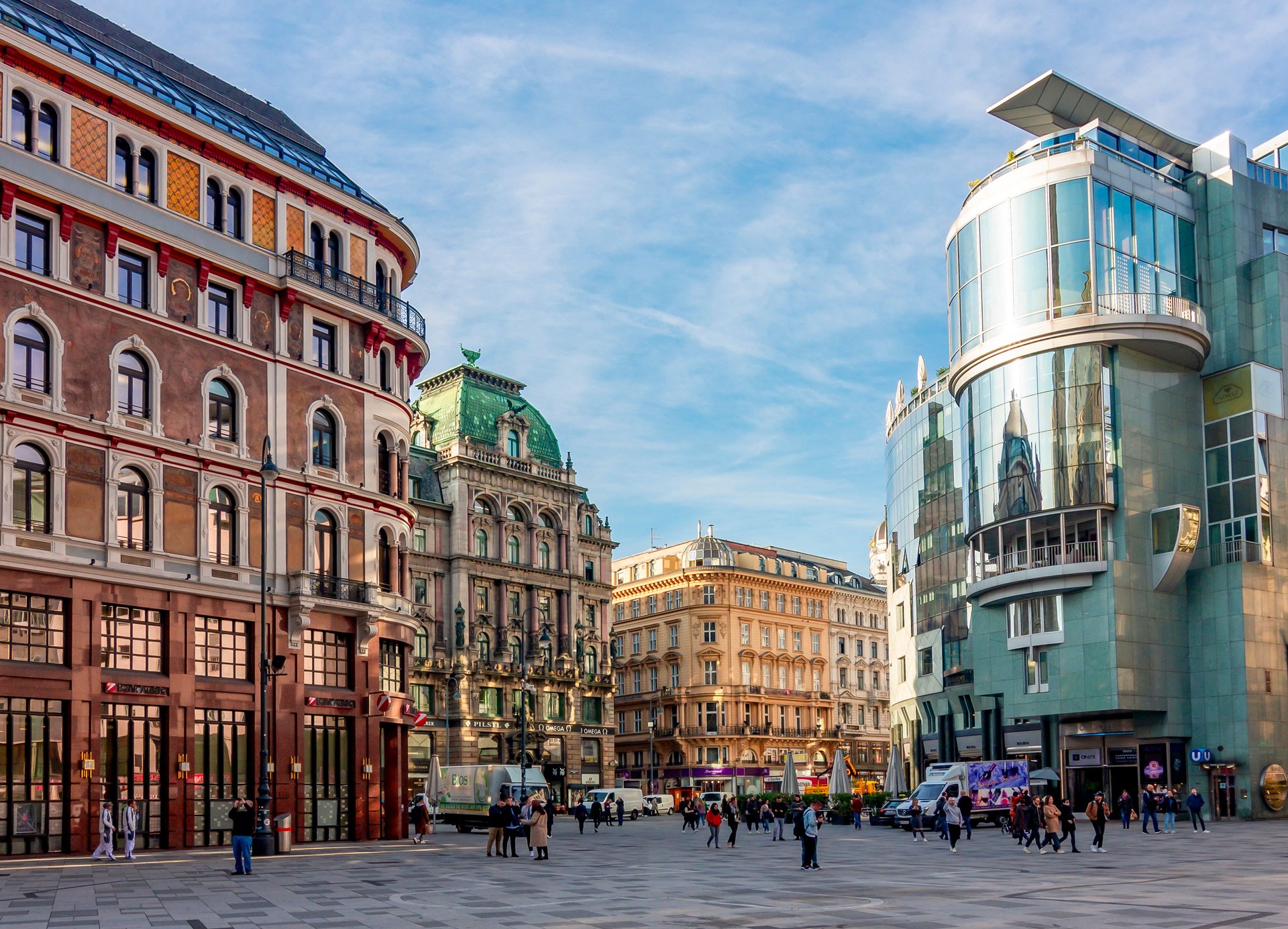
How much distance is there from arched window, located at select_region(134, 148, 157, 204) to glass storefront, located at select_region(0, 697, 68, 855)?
1580 cm

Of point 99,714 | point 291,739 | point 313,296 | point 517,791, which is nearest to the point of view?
point 99,714

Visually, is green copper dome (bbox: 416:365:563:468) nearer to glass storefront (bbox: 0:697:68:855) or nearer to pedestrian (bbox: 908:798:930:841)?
pedestrian (bbox: 908:798:930:841)

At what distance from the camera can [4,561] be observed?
36469 mm

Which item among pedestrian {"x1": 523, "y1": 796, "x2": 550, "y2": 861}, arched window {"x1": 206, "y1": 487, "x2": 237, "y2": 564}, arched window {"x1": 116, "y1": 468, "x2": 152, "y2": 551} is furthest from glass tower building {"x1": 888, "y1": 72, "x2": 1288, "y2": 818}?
arched window {"x1": 116, "y1": 468, "x2": 152, "y2": 551}

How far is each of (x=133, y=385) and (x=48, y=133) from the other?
25.4 feet

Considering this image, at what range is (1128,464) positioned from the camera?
206ft

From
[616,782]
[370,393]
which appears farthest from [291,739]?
[616,782]

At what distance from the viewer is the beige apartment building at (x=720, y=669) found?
120 metres

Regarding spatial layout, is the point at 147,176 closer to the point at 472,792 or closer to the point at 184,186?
the point at 184,186

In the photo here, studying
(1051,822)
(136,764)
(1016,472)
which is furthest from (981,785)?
(136,764)

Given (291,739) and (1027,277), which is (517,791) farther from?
(1027,277)

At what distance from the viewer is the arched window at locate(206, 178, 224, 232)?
44281mm

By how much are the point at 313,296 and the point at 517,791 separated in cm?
2666

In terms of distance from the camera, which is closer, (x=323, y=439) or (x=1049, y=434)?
(x=323, y=439)
